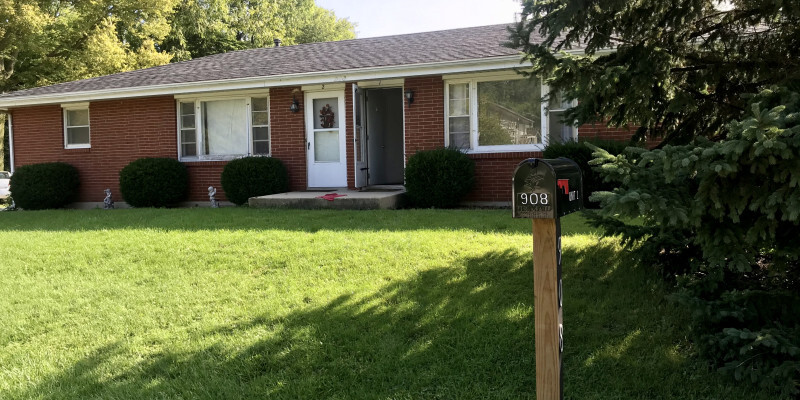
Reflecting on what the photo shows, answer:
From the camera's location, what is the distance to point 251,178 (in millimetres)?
11891

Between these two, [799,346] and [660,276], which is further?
[660,276]

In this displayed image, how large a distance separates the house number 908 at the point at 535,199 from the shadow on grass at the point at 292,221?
4.31 metres

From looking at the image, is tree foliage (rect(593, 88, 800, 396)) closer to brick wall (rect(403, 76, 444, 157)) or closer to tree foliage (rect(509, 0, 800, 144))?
tree foliage (rect(509, 0, 800, 144))

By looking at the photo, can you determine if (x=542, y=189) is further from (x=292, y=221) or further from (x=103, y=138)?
(x=103, y=138)

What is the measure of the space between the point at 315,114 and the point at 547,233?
1049 cm

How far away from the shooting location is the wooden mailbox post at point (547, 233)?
Answer: 2514mm

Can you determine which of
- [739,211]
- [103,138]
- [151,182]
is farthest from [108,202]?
[739,211]

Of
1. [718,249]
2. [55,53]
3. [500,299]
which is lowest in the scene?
[500,299]

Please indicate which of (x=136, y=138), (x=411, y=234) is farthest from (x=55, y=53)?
(x=411, y=234)

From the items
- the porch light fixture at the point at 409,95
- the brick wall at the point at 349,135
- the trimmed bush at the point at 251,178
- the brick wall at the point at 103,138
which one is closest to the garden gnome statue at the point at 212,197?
the trimmed bush at the point at 251,178

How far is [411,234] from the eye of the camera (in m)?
6.76

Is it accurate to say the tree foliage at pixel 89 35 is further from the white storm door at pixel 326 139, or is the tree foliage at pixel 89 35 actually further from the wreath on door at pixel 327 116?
the wreath on door at pixel 327 116

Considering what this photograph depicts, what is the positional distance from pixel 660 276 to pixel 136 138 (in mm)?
12442

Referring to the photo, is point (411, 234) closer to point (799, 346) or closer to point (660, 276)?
point (660, 276)
